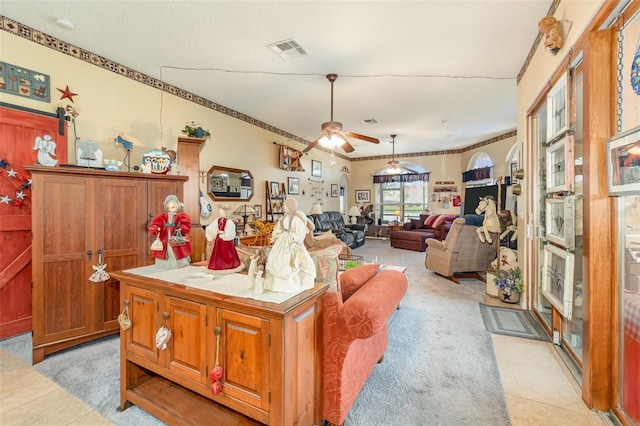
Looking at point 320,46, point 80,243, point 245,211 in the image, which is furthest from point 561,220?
point 245,211

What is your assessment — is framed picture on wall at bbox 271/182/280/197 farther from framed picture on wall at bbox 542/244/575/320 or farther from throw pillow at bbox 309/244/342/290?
framed picture on wall at bbox 542/244/575/320

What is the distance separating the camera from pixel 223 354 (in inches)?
53.1

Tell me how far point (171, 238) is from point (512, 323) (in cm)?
330

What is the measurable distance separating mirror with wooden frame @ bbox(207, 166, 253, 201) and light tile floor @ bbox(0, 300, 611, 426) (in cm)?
281

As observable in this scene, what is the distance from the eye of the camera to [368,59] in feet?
10.0

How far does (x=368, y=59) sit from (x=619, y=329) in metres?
3.06

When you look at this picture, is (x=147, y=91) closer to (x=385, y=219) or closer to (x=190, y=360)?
(x=190, y=360)

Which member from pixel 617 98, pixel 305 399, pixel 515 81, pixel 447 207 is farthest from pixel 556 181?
pixel 447 207

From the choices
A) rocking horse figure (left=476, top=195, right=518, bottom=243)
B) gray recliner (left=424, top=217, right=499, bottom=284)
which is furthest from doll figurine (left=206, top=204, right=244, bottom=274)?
rocking horse figure (left=476, top=195, right=518, bottom=243)

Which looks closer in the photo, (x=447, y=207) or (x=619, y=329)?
(x=619, y=329)

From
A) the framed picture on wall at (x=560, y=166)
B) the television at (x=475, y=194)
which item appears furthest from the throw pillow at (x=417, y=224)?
the framed picture on wall at (x=560, y=166)

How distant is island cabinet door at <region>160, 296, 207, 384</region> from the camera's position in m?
1.41

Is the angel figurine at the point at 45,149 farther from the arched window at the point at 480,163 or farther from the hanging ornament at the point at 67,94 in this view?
the arched window at the point at 480,163

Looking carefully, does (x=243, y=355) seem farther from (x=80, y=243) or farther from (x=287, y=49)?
(x=287, y=49)
